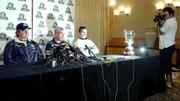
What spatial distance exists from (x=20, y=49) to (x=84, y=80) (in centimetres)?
111

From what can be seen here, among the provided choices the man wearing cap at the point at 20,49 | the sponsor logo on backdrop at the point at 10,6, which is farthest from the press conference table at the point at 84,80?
the sponsor logo on backdrop at the point at 10,6

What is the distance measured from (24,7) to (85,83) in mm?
2013

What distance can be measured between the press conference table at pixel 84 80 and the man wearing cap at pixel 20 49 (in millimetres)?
687

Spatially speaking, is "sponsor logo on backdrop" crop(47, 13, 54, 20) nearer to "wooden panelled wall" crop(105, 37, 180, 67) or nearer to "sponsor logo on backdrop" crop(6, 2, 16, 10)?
"sponsor logo on backdrop" crop(6, 2, 16, 10)

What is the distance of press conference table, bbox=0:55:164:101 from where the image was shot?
1935 mm

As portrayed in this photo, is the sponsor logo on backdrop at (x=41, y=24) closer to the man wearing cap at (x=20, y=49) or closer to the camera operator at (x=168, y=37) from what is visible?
the man wearing cap at (x=20, y=49)

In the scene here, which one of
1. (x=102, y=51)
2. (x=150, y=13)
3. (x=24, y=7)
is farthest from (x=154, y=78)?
(x=150, y=13)

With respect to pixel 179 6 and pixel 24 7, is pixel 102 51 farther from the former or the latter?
pixel 24 7

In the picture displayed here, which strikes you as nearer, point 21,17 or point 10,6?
point 10,6

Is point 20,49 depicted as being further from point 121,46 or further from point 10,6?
point 121,46

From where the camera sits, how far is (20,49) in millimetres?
3164

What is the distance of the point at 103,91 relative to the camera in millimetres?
2641

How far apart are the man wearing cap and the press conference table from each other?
2.26 feet

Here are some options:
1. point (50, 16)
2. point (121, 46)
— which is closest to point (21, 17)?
point (50, 16)
